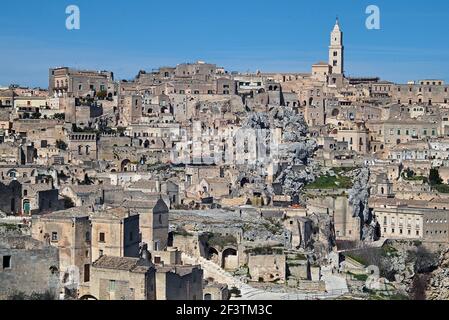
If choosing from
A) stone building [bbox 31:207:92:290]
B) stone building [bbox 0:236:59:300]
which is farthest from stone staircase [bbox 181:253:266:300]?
stone building [bbox 0:236:59:300]

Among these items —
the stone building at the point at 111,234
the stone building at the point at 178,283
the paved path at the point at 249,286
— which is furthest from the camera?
the paved path at the point at 249,286

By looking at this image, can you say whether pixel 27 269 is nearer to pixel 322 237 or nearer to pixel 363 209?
pixel 322 237

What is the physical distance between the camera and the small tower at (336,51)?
2041 inches

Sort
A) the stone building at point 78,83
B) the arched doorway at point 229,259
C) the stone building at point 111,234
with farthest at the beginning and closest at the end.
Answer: the stone building at point 78,83, the arched doorway at point 229,259, the stone building at point 111,234

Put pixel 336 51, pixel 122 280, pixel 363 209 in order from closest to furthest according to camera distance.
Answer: pixel 122 280
pixel 363 209
pixel 336 51

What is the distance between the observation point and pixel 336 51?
5209cm

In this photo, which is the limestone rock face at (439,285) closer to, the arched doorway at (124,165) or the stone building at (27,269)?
the stone building at (27,269)

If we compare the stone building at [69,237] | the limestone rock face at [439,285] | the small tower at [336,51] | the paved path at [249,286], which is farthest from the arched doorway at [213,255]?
the small tower at [336,51]

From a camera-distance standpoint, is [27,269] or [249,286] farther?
[249,286]

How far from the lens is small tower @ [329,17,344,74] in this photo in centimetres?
5184

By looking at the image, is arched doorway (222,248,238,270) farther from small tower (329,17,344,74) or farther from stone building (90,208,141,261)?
small tower (329,17,344,74)

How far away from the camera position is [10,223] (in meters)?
17.7

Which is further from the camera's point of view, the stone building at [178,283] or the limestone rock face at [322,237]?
the limestone rock face at [322,237]

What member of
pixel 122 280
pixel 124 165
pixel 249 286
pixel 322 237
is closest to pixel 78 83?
pixel 124 165
